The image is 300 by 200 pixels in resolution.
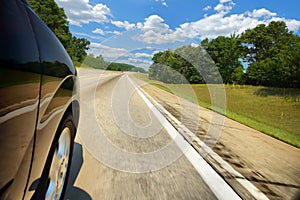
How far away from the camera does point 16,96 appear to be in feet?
4.27

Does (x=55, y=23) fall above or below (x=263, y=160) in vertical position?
above

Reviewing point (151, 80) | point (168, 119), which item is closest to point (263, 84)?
point (151, 80)

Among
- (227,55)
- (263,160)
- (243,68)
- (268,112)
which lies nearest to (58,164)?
(263,160)

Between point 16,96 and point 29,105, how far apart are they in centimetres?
15

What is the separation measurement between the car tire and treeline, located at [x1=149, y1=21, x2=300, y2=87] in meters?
23.1

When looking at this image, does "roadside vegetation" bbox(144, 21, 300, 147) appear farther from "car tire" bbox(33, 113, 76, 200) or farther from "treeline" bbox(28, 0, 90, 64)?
"car tire" bbox(33, 113, 76, 200)

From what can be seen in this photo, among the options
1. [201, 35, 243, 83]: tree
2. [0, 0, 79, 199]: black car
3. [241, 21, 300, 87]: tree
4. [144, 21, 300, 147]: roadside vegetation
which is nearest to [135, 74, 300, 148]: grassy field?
[144, 21, 300, 147]: roadside vegetation

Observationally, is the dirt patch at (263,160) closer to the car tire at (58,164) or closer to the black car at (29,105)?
the car tire at (58,164)

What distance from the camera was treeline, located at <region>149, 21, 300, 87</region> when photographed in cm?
3062

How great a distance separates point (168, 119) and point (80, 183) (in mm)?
5011

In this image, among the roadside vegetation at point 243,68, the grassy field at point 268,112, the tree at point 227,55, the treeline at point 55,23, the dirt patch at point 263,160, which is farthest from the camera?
the tree at point 227,55

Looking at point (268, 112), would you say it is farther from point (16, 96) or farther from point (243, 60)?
point (243, 60)

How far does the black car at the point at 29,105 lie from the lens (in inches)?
48.2

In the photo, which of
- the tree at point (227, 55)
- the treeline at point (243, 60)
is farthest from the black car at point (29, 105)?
the tree at point (227, 55)
